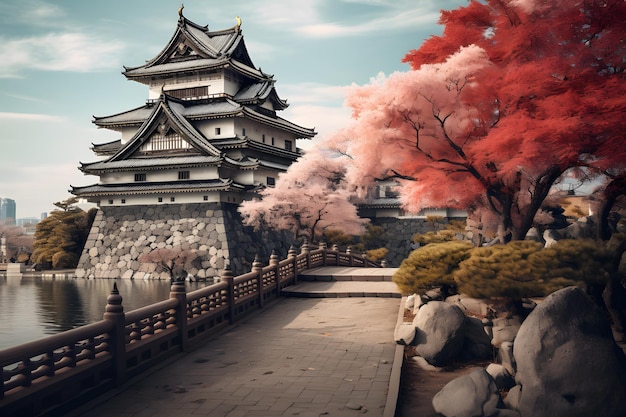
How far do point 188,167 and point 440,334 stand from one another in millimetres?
27838

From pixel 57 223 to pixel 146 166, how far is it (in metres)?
10.4

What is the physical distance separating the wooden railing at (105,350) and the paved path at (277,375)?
1.03 feet

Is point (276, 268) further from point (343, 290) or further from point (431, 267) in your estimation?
point (431, 267)

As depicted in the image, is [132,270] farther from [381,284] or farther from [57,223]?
A: [381,284]

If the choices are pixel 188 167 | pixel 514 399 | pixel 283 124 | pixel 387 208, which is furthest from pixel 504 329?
pixel 387 208

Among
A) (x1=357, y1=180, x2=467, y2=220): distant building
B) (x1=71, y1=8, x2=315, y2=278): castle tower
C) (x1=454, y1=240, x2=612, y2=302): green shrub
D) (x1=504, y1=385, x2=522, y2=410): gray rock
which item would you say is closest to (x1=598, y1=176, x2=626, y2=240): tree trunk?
(x1=454, y1=240, x2=612, y2=302): green shrub

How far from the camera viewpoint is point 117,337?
9.05m

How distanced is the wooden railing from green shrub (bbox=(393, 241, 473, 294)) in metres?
4.35

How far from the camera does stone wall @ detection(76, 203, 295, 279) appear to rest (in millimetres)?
34125

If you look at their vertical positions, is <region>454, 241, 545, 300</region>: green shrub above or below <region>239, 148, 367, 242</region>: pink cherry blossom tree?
below

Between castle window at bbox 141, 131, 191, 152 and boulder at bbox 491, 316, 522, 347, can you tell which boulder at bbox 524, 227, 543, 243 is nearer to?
boulder at bbox 491, 316, 522, 347

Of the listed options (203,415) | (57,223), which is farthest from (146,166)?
(203,415)

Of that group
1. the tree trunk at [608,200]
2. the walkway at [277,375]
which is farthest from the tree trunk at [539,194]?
the walkway at [277,375]

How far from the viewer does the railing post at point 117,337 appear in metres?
8.99
